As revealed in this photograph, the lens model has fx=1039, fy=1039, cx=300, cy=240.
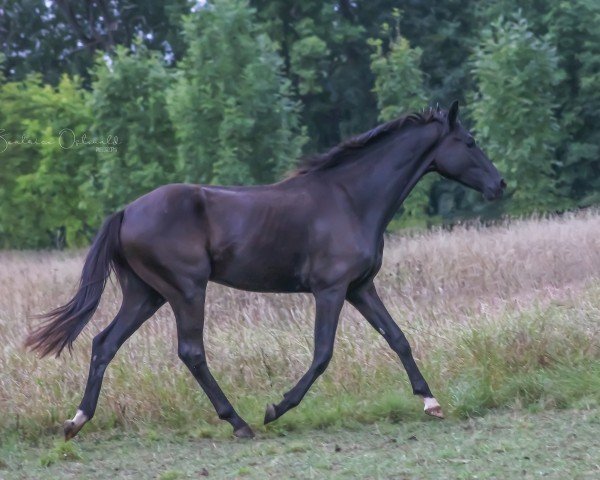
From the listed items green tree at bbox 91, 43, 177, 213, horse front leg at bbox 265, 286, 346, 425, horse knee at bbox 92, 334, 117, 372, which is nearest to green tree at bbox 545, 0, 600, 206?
green tree at bbox 91, 43, 177, 213

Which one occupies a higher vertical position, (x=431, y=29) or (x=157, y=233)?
(x=431, y=29)

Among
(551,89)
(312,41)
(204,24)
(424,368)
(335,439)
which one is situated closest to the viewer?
(335,439)

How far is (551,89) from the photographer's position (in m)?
29.0

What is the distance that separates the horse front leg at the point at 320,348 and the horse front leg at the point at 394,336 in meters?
0.28

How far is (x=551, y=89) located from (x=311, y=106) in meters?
10.5

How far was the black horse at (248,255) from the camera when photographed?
6910 millimetres

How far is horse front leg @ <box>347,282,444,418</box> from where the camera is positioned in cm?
694

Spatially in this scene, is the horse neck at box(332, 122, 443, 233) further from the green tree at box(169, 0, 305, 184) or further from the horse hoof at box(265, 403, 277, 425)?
the green tree at box(169, 0, 305, 184)

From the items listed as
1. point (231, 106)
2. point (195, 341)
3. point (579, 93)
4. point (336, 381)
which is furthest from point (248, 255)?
point (579, 93)

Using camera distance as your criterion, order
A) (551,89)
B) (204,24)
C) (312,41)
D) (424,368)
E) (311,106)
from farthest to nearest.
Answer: (311,106), (312,41), (551,89), (204,24), (424,368)

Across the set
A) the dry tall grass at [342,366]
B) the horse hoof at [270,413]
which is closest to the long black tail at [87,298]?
the dry tall grass at [342,366]

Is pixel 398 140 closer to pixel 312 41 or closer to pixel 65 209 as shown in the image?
pixel 65 209

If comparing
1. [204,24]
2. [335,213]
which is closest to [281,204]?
[335,213]

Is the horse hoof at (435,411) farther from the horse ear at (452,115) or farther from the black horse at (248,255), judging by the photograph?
the horse ear at (452,115)
